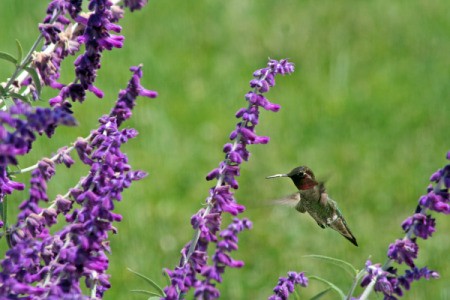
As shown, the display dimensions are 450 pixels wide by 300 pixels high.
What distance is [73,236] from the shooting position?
2.44m

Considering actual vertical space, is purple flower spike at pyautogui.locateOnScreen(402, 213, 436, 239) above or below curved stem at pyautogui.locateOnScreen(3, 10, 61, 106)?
below

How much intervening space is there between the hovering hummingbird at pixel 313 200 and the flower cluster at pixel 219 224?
0.93 metres

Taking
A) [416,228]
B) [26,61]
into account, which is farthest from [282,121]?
[416,228]

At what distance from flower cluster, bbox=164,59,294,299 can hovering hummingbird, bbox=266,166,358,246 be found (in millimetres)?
934

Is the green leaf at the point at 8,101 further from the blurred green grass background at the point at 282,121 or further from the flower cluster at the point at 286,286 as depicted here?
the blurred green grass background at the point at 282,121

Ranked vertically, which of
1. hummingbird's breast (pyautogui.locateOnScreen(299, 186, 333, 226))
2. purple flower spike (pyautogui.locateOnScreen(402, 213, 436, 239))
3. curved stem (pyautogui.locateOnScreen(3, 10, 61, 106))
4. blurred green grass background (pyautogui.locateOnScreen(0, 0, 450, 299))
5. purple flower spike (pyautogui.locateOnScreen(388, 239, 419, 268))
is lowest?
purple flower spike (pyautogui.locateOnScreen(388, 239, 419, 268))

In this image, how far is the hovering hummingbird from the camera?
3.76 meters

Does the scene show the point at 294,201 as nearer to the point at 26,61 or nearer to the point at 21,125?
the point at 26,61

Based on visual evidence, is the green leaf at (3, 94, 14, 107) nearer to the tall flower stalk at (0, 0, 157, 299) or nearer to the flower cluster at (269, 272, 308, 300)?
the tall flower stalk at (0, 0, 157, 299)

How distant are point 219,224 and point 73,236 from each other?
0.43 metres

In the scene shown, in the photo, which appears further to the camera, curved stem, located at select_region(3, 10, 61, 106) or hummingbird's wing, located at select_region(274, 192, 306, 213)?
hummingbird's wing, located at select_region(274, 192, 306, 213)

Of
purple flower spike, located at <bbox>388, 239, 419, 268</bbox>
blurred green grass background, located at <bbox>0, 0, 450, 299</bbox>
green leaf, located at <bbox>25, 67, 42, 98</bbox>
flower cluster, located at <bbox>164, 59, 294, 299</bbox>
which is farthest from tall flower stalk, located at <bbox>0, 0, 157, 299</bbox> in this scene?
blurred green grass background, located at <bbox>0, 0, 450, 299</bbox>

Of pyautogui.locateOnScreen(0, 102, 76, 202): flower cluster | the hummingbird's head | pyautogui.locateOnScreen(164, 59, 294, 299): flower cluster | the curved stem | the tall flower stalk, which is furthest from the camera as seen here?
the hummingbird's head

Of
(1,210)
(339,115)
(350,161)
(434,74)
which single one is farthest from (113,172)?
(434,74)
